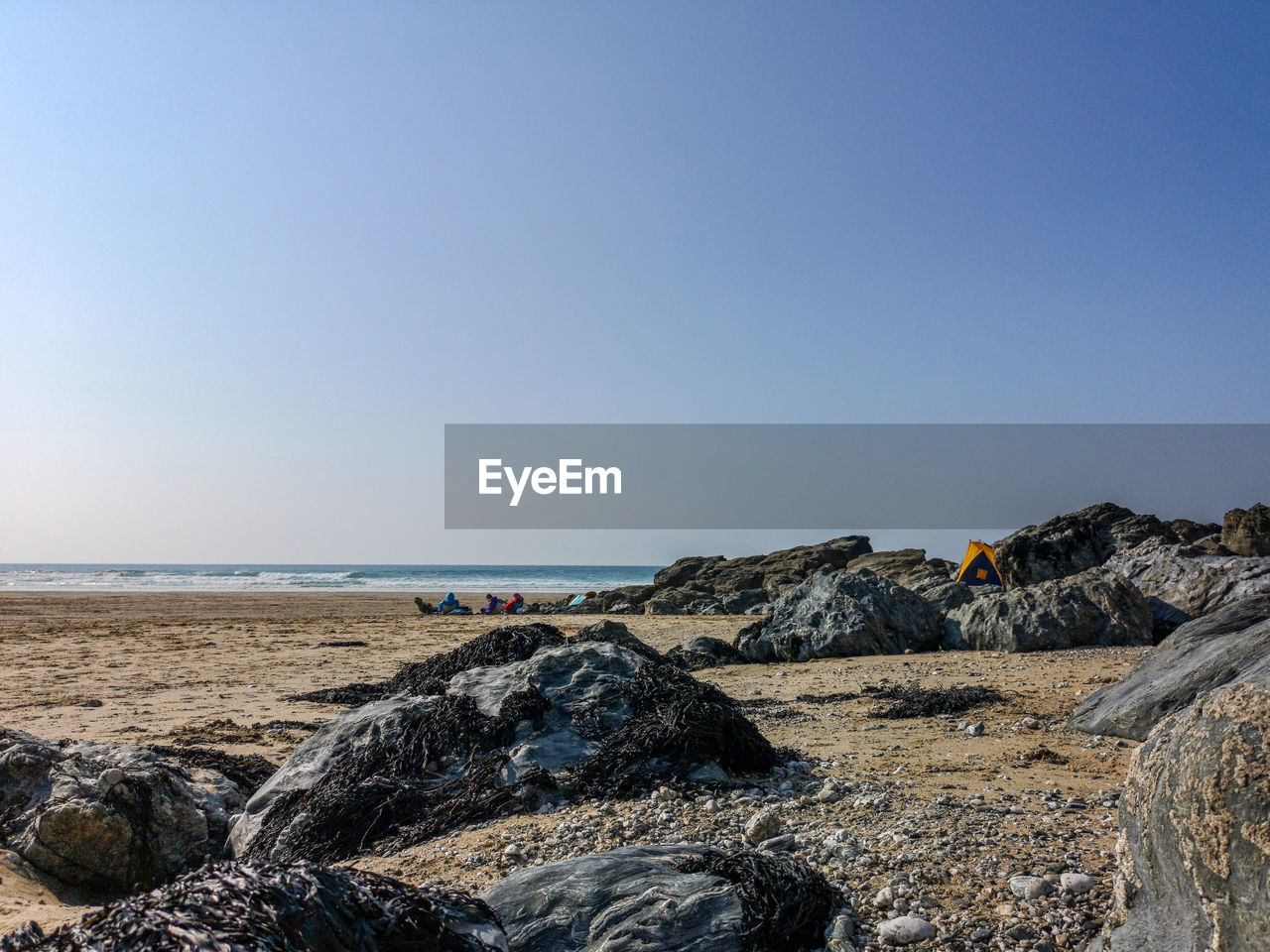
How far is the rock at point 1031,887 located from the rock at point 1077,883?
2.5 inches

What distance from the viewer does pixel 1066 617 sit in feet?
34.9

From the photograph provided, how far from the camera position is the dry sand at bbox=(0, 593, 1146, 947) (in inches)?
169

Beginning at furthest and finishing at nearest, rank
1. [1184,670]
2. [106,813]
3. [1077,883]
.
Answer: [1184,670], [106,813], [1077,883]

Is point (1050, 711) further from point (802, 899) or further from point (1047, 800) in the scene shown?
point (802, 899)

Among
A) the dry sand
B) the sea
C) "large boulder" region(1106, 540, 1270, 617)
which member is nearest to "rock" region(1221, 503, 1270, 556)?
"large boulder" region(1106, 540, 1270, 617)

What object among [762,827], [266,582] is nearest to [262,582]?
[266,582]

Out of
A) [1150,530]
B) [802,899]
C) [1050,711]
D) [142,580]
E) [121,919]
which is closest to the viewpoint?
[121,919]

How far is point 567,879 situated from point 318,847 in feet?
7.31

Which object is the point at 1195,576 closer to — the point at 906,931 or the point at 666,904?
the point at 906,931

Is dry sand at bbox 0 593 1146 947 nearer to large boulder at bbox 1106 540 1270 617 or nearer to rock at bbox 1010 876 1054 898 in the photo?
rock at bbox 1010 876 1054 898

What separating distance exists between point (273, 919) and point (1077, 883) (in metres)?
3.23

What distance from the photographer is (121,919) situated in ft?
6.89

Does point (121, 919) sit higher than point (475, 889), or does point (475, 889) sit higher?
point (121, 919)

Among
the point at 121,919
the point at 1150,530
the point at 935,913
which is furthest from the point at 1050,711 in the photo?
the point at 1150,530
